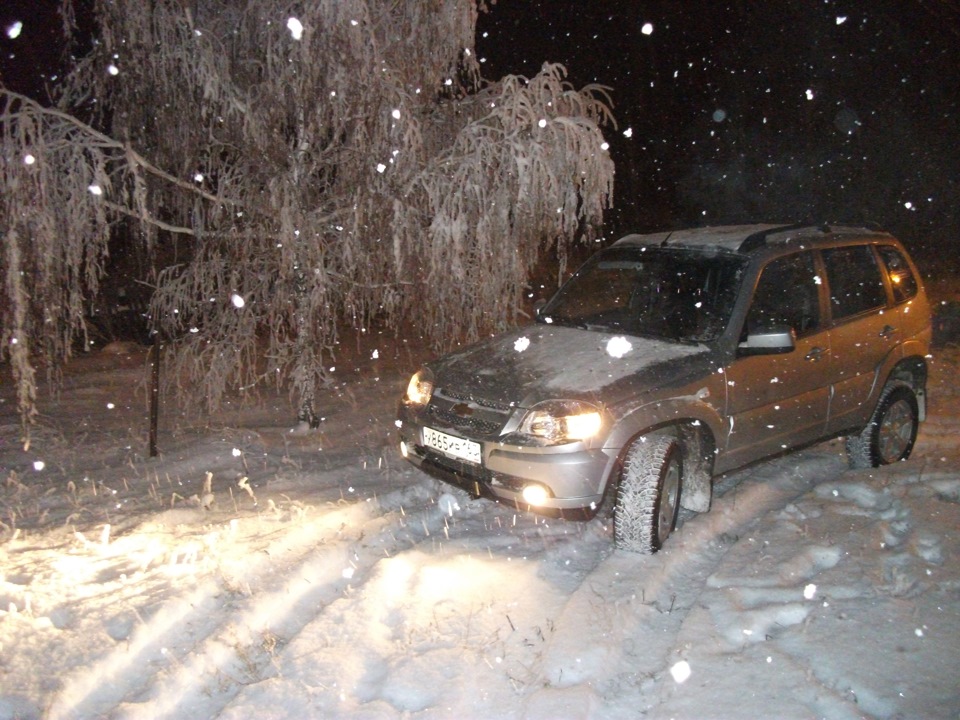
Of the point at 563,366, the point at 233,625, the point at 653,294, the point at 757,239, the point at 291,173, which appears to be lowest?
the point at 233,625

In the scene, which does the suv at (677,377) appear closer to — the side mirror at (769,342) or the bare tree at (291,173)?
the side mirror at (769,342)

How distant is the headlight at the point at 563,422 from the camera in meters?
4.26

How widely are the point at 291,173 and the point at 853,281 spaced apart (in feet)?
14.0

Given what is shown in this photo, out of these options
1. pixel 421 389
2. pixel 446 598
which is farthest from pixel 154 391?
pixel 446 598

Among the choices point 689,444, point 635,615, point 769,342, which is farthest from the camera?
point 689,444

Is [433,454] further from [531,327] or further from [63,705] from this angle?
[63,705]

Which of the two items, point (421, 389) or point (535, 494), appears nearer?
point (535, 494)

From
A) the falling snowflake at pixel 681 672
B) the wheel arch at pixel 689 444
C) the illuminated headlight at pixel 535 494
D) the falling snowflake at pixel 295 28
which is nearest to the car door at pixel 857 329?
the wheel arch at pixel 689 444

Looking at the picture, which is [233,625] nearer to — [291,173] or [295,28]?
[291,173]

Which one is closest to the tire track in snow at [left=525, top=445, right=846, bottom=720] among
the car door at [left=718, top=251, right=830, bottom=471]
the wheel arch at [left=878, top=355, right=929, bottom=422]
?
the car door at [left=718, top=251, right=830, bottom=471]

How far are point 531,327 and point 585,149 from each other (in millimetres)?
1495

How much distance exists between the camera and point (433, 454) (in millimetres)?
→ 4797

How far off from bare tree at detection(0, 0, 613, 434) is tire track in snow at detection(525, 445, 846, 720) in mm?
2621

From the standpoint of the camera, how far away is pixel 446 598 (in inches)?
158
